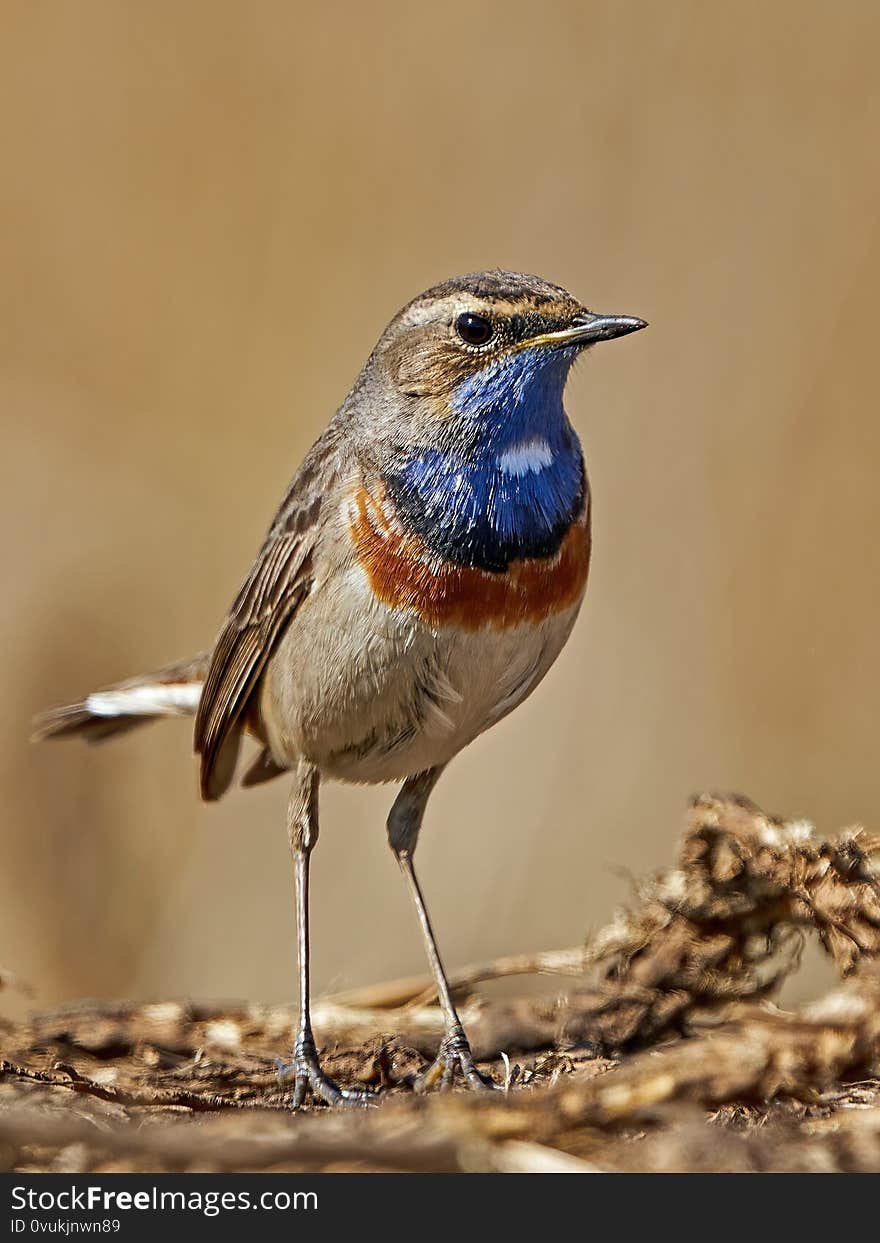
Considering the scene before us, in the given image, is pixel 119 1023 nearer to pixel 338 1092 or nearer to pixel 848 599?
pixel 338 1092

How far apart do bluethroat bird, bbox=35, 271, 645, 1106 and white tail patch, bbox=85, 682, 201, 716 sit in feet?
3.93

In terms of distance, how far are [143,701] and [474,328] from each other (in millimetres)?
2512

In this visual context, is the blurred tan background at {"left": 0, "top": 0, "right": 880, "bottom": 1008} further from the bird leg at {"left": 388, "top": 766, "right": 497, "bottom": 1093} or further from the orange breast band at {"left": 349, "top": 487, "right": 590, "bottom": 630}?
the orange breast band at {"left": 349, "top": 487, "right": 590, "bottom": 630}

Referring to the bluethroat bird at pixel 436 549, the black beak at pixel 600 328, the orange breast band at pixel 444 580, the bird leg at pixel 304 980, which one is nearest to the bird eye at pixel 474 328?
the bluethroat bird at pixel 436 549

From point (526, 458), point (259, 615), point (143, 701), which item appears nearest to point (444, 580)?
point (526, 458)

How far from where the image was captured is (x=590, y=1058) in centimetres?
517

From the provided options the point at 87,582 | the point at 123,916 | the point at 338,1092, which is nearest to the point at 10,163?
the point at 87,582

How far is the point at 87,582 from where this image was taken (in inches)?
328

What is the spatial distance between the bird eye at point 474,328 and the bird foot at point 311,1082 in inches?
90.6

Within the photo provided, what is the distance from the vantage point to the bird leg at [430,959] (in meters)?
5.31

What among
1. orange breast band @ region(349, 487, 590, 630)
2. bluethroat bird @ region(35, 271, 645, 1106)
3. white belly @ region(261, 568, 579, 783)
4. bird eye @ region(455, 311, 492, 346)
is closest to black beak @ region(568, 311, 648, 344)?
bluethroat bird @ region(35, 271, 645, 1106)

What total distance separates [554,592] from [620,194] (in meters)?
3.37

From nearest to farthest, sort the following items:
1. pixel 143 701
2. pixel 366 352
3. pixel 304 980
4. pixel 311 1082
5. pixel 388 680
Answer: pixel 388 680, pixel 311 1082, pixel 304 980, pixel 143 701, pixel 366 352

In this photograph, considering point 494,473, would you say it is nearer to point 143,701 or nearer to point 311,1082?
point 311,1082
